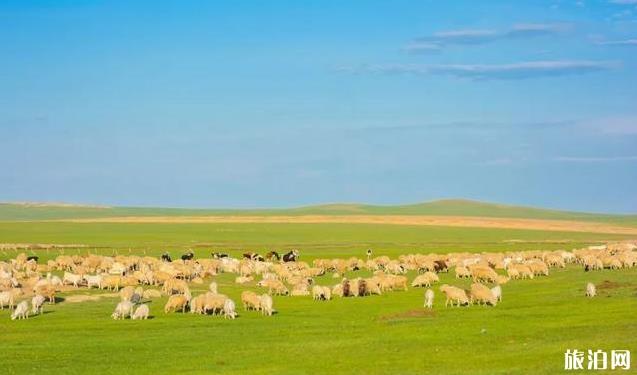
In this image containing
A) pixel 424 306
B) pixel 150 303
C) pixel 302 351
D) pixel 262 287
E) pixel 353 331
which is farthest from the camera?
pixel 262 287

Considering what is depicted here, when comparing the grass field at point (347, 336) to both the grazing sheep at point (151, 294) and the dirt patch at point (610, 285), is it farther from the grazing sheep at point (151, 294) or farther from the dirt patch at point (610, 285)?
the grazing sheep at point (151, 294)

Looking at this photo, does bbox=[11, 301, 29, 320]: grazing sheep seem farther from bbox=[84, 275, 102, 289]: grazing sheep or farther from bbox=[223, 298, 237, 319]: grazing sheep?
bbox=[84, 275, 102, 289]: grazing sheep

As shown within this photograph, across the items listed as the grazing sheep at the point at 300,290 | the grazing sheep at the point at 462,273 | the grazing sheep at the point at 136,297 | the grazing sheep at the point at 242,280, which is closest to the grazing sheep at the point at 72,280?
the grazing sheep at the point at 136,297

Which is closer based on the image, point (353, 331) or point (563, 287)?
point (353, 331)

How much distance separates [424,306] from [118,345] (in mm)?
11577

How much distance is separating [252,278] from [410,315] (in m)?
18.5

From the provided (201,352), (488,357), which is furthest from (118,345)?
(488,357)

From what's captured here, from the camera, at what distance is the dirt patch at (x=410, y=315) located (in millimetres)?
28828

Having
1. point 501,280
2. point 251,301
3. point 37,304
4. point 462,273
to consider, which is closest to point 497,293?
point 501,280

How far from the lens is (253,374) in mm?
19656

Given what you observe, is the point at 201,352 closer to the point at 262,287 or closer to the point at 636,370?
the point at 636,370

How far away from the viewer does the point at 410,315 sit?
29250 millimetres

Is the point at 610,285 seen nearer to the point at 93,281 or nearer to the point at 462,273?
the point at 462,273

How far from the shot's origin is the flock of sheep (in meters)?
31.4
